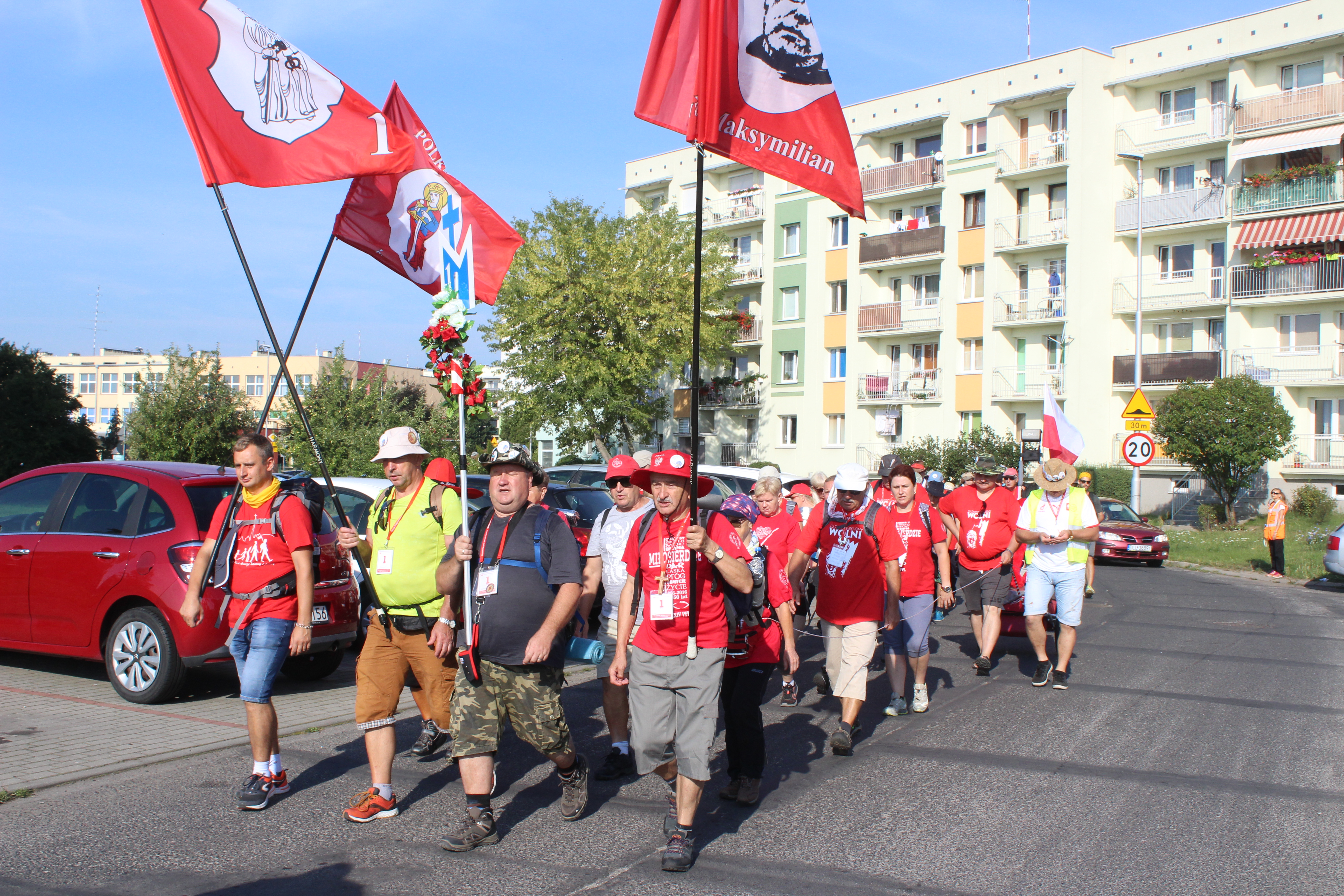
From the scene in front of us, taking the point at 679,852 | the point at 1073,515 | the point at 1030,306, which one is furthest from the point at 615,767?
the point at 1030,306

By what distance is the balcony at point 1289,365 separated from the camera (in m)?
36.9

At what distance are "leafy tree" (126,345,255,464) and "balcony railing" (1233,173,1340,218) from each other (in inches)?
1396

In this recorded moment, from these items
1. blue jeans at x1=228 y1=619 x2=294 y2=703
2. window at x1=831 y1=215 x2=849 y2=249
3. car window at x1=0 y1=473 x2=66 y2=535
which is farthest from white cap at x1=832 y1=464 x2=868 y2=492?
window at x1=831 y1=215 x2=849 y2=249

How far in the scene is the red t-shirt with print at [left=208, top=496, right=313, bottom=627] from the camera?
5.46 metres

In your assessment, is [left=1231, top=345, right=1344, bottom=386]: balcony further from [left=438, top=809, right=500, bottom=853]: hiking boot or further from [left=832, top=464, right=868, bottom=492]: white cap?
[left=438, top=809, right=500, bottom=853]: hiking boot

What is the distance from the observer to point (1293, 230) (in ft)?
121

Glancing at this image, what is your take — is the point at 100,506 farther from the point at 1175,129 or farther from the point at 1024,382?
the point at 1175,129

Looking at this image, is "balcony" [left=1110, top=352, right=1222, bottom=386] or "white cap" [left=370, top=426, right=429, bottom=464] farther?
"balcony" [left=1110, top=352, right=1222, bottom=386]

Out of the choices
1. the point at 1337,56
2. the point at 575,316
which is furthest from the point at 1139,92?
the point at 575,316

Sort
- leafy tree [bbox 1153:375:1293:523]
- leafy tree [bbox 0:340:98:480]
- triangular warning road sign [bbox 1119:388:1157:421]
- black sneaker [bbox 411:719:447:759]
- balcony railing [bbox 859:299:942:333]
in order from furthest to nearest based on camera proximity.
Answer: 1. balcony railing [bbox 859:299:942:333]
2. leafy tree [bbox 0:340:98:480]
3. leafy tree [bbox 1153:375:1293:523]
4. triangular warning road sign [bbox 1119:388:1157:421]
5. black sneaker [bbox 411:719:447:759]

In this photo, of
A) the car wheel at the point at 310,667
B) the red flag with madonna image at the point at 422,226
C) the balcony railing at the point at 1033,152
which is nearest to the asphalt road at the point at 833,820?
the car wheel at the point at 310,667

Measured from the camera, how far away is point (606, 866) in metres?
4.63

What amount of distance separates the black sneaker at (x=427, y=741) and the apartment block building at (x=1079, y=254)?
99.8 feet

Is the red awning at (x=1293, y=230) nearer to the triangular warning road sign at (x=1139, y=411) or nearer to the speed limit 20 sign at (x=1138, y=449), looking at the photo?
the triangular warning road sign at (x=1139, y=411)
